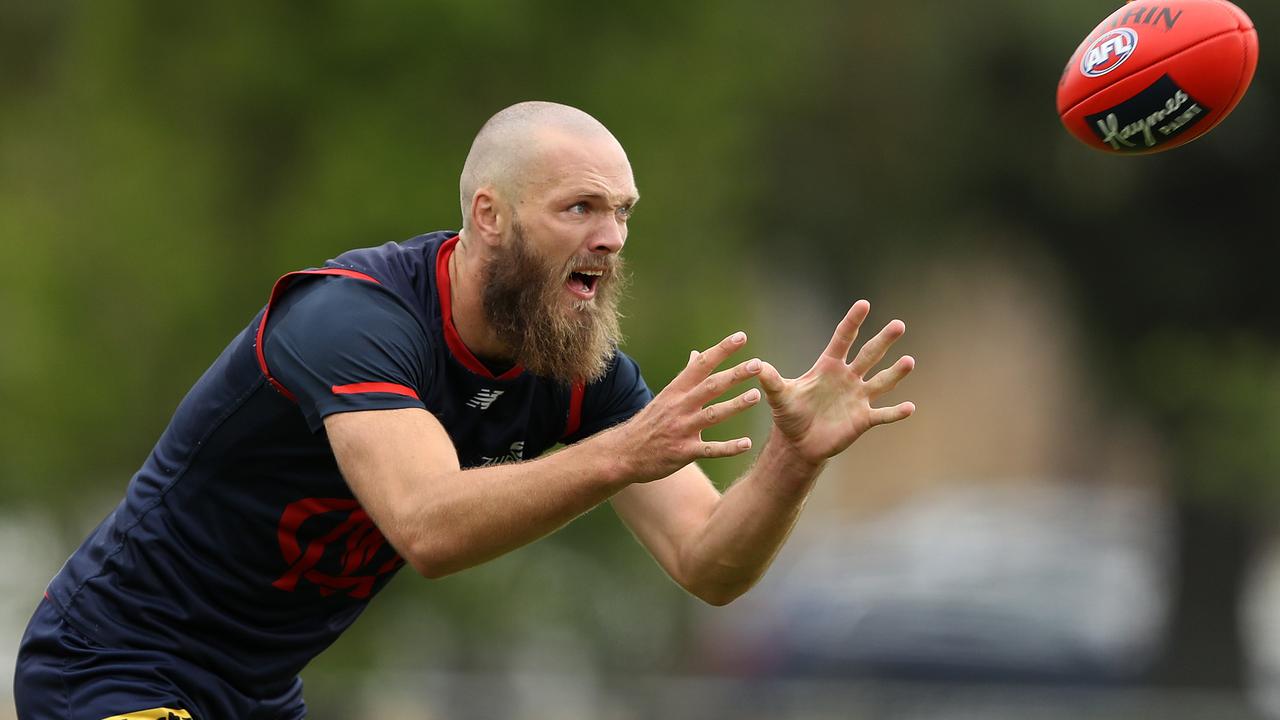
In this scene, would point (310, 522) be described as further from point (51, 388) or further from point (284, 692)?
point (51, 388)

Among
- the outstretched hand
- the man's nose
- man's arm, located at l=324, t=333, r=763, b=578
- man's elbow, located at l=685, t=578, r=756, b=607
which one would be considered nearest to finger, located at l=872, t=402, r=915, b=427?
the outstretched hand

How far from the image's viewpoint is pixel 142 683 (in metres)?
4.88

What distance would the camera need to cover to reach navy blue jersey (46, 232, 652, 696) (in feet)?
16.1

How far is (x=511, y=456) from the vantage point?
17.3 ft

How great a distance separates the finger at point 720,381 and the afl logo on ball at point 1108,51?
200 cm

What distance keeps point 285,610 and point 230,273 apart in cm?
702

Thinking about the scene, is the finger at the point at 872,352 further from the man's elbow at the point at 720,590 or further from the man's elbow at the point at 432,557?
the man's elbow at the point at 432,557

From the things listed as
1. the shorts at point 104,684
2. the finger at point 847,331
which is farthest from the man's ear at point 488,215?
the shorts at point 104,684

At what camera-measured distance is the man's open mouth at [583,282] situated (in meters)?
5.10

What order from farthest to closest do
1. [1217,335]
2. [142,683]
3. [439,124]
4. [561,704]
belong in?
[1217,335] → [561,704] → [439,124] → [142,683]

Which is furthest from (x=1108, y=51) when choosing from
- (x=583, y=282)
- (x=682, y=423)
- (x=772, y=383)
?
(x=682, y=423)

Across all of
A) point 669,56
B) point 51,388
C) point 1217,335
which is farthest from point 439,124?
point 1217,335

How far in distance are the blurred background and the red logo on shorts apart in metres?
6.24

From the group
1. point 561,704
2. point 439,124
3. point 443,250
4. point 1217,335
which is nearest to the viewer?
point 443,250
